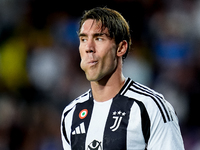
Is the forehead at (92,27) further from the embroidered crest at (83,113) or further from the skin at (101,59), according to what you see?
the embroidered crest at (83,113)

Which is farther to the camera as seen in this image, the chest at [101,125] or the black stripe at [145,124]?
the chest at [101,125]

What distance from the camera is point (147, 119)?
265 centimetres

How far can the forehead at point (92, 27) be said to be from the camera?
2.87 meters

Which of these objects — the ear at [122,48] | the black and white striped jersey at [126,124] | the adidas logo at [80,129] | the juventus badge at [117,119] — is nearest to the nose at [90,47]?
the ear at [122,48]

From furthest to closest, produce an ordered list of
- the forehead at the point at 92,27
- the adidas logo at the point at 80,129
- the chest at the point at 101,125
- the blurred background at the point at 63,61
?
the blurred background at the point at 63,61, the adidas logo at the point at 80,129, the forehead at the point at 92,27, the chest at the point at 101,125

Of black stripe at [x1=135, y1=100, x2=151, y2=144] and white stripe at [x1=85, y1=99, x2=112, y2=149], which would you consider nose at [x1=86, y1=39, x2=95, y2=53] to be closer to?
white stripe at [x1=85, y1=99, x2=112, y2=149]

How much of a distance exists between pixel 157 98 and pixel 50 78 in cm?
387

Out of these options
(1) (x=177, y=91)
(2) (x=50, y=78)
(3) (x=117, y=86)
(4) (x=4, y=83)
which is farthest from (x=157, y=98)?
(4) (x=4, y=83)

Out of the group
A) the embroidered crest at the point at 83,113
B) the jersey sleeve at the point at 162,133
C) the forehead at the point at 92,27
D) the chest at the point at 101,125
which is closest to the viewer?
the jersey sleeve at the point at 162,133

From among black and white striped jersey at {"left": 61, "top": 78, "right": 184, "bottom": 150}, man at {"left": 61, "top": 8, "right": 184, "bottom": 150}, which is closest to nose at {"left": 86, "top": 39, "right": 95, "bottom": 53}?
man at {"left": 61, "top": 8, "right": 184, "bottom": 150}

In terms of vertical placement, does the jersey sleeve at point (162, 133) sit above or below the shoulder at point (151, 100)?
below

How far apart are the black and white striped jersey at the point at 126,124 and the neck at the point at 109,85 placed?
40 millimetres

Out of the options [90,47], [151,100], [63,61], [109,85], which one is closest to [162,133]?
[151,100]

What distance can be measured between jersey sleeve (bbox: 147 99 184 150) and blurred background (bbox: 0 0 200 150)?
3311mm
